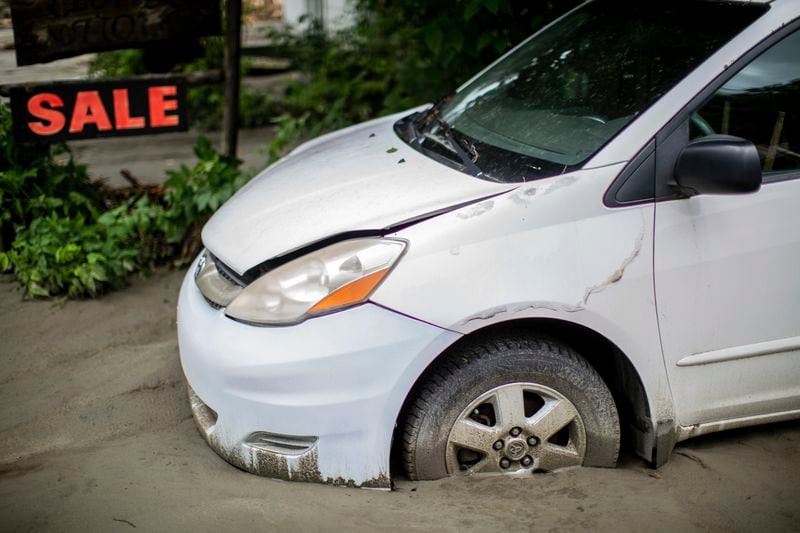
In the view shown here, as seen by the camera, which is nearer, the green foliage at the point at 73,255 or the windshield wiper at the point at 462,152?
the windshield wiper at the point at 462,152

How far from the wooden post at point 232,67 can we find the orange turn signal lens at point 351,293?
3.08 metres

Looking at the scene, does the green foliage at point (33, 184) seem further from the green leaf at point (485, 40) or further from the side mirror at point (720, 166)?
the side mirror at point (720, 166)

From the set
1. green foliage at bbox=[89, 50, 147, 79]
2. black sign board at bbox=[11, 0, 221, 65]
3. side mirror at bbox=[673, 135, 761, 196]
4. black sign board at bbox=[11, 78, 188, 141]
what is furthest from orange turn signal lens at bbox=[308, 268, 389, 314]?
green foliage at bbox=[89, 50, 147, 79]

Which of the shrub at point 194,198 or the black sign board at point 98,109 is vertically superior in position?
the black sign board at point 98,109

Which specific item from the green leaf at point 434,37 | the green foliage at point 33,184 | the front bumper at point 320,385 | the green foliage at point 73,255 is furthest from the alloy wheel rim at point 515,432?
the green foliage at point 33,184

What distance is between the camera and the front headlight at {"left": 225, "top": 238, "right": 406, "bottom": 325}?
2.57 meters

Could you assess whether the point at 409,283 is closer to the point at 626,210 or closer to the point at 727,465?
the point at 626,210

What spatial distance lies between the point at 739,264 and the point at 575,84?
979mm

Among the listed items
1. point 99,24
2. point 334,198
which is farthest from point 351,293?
point 99,24

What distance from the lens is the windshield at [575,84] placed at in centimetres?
287

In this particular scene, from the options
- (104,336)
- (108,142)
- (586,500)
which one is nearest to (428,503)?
(586,500)

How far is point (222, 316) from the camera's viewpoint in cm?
276

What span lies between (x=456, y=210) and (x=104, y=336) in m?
2.27

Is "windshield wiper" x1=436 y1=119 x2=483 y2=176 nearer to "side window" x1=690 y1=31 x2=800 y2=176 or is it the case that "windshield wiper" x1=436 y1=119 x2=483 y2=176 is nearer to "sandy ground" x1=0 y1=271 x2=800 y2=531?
"side window" x1=690 y1=31 x2=800 y2=176
